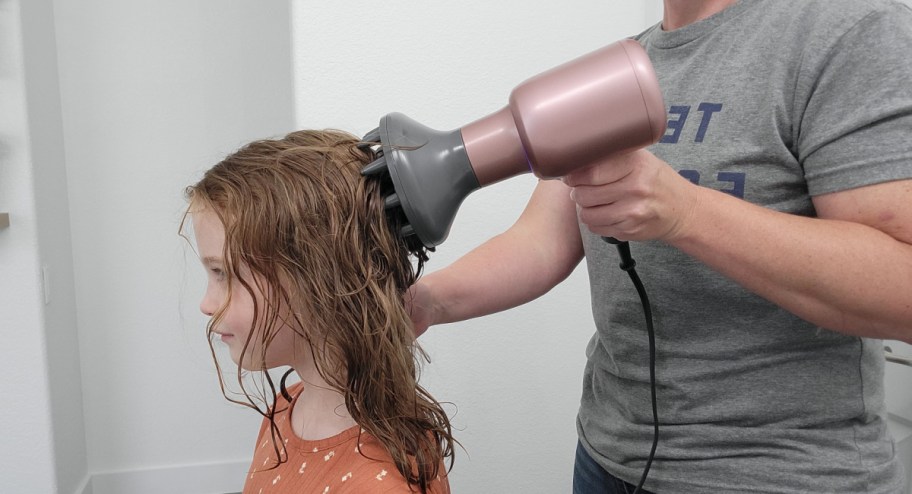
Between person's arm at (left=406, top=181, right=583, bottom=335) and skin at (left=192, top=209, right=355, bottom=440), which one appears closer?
skin at (left=192, top=209, right=355, bottom=440)

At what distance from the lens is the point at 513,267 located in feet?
2.81

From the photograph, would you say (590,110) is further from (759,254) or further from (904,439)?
(904,439)

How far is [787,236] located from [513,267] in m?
0.39

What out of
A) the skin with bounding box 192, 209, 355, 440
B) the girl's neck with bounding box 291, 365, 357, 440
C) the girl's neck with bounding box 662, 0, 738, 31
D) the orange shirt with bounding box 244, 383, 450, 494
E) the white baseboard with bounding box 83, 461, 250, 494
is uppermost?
the girl's neck with bounding box 662, 0, 738, 31

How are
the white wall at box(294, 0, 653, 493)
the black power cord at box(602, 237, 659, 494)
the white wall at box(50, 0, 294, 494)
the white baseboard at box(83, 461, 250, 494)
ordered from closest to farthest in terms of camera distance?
1. the black power cord at box(602, 237, 659, 494)
2. the white wall at box(294, 0, 653, 493)
3. the white wall at box(50, 0, 294, 494)
4. the white baseboard at box(83, 461, 250, 494)

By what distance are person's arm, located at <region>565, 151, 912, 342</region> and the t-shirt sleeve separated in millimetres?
20

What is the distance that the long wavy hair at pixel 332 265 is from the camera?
26.0 inches

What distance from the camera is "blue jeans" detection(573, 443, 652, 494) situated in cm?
75

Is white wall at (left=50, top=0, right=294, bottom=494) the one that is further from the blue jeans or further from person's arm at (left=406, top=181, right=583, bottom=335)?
the blue jeans

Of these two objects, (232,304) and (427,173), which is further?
(232,304)

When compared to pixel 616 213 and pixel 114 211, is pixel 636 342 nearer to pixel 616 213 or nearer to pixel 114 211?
pixel 616 213

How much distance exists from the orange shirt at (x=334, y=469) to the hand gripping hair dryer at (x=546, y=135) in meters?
0.29

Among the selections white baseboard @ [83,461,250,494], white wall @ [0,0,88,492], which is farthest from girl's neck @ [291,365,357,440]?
white baseboard @ [83,461,250,494]

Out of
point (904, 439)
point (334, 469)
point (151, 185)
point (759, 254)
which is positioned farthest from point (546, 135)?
point (151, 185)
